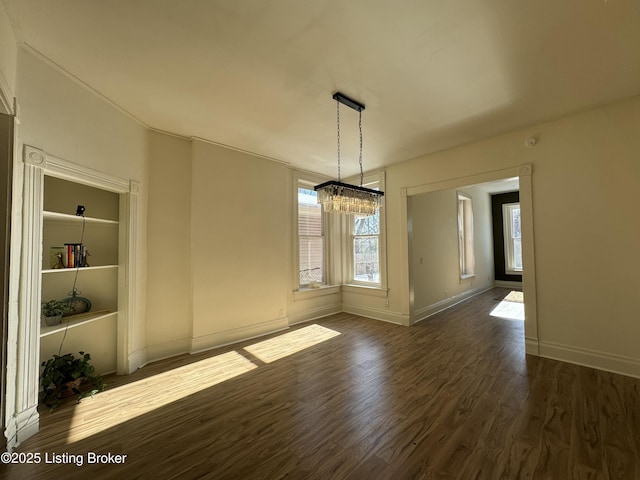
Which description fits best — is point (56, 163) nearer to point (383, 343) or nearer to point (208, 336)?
point (208, 336)

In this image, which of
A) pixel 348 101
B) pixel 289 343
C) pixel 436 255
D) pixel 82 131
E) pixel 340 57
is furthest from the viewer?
pixel 436 255

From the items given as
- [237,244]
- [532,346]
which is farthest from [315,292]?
[532,346]

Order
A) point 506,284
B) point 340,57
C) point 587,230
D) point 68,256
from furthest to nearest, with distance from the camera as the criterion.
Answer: point 506,284 → point 587,230 → point 68,256 → point 340,57

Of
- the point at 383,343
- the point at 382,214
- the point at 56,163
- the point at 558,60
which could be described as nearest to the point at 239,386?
the point at 383,343

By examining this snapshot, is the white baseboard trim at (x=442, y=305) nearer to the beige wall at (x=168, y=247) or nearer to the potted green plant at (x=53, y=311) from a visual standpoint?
the beige wall at (x=168, y=247)

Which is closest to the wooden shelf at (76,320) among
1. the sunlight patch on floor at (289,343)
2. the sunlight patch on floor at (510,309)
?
the sunlight patch on floor at (289,343)

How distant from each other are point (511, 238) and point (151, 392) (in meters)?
9.51

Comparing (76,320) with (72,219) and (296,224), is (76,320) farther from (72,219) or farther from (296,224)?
(296,224)

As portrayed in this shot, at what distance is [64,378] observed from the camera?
2.38m

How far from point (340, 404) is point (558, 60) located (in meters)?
3.47

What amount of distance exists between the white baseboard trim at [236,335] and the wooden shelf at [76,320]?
1.06 metres

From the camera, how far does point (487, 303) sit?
232 inches

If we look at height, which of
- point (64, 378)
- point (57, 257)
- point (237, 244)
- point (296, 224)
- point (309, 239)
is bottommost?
point (64, 378)

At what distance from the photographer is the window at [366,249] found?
17.0 feet
